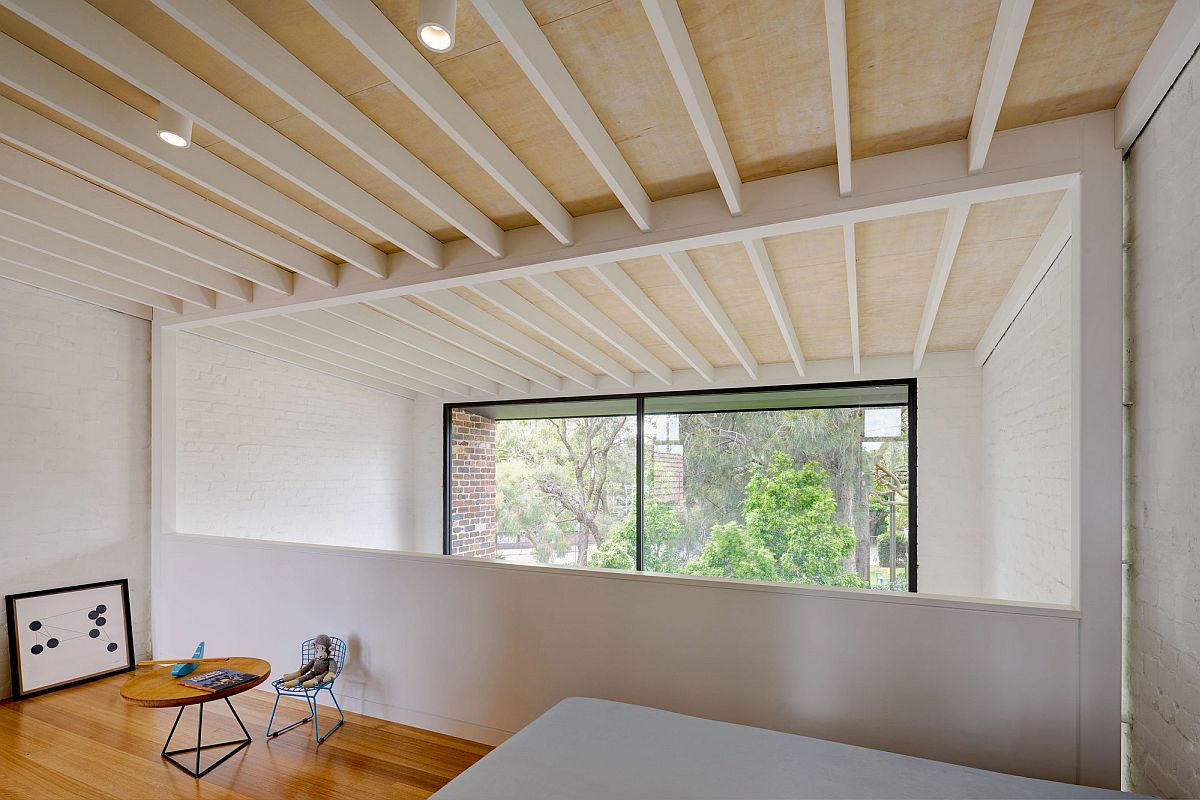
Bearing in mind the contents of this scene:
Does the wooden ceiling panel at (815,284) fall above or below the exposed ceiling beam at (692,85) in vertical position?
below

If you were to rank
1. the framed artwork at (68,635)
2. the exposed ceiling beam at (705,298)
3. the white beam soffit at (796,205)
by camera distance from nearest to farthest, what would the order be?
the white beam soffit at (796,205), the exposed ceiling beam at (705,298), the framed artwork at (68,635)

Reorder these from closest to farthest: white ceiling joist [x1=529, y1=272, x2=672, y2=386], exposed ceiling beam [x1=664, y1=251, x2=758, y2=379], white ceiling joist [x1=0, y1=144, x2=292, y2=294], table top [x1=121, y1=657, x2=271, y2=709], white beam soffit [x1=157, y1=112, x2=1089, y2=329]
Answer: white beam soffit [x1=157, y1=112, x2=1089, y2=329] < white ceiling joist [x1=0, y1=144, x2=292, y2=294] < table top [x1=121, y1=657, x2=271, y2=709] < exposed ceiling beam [x1=664, y1=251, x2=758, y2=379] < white ceiling joist [x1=529, y1=272, x2=672, y2=386]

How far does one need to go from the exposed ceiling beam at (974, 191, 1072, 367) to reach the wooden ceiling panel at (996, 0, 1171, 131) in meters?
0.35

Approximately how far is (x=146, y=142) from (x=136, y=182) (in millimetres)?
422

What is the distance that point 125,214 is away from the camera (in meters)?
2.83

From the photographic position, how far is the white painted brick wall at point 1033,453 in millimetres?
2561

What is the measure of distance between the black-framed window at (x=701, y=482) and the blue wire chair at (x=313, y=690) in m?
2.46

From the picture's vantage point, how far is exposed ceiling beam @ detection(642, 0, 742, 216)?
155 cm

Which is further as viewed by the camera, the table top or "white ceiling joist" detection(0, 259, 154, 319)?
"white ceiling joist" detection(0, 259, 154, 319)

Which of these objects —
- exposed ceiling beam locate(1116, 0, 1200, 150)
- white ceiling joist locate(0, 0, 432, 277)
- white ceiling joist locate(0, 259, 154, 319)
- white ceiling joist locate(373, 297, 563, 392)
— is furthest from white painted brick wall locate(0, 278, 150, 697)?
exposed ceiling beam locate(1116, 0, 1200, 150)

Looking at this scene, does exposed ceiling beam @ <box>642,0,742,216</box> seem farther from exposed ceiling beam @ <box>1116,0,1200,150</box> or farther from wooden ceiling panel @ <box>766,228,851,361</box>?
exposed ceiling beam @ <box>1116,0,1200,150</box>

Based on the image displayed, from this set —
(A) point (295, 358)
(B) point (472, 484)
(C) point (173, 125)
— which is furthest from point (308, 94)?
(B) point (472, 484)

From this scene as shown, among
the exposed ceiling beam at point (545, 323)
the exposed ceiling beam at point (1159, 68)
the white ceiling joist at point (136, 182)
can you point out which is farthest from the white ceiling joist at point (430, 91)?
the exposed ceiling beam at point (1159, 68)

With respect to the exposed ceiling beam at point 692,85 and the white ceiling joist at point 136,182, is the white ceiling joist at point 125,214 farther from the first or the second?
the exposed ceiling beam at point 692,85
